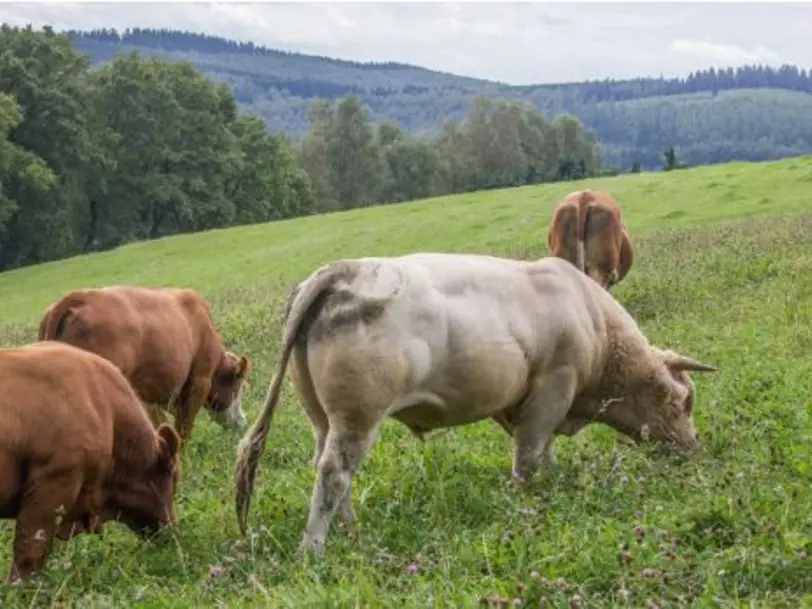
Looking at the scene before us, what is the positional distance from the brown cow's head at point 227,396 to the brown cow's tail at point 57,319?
2.86 m

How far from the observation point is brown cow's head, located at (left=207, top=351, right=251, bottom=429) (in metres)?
12.6

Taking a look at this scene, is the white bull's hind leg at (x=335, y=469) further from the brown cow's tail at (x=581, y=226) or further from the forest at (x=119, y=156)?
the forest at (x=119, y=156)

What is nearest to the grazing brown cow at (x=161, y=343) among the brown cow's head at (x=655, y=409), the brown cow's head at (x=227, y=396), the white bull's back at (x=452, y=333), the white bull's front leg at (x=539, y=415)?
the brown cow's head at (x=227, y=396)

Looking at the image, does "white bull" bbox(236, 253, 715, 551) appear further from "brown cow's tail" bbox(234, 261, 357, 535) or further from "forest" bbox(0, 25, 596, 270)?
"forest" bbox(0, 25, 596, 270)

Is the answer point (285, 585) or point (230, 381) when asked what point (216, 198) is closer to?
point (230, 381)

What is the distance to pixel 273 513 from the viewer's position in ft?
25.6

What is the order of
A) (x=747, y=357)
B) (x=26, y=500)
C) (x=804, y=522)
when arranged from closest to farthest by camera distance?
(x=804, y=522) < (x=26, y=500) < (x=747, y=357)

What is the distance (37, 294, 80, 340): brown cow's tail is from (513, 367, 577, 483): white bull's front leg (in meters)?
4.13

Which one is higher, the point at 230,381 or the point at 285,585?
the point at 285,585

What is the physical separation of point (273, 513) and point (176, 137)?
57497 millimetres

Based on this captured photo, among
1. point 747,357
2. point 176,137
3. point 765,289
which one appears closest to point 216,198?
point 176,137

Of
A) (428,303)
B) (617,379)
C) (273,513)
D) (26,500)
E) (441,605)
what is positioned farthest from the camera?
(617,379)

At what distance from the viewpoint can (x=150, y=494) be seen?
7820 mm

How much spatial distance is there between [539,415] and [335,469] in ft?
5.98
